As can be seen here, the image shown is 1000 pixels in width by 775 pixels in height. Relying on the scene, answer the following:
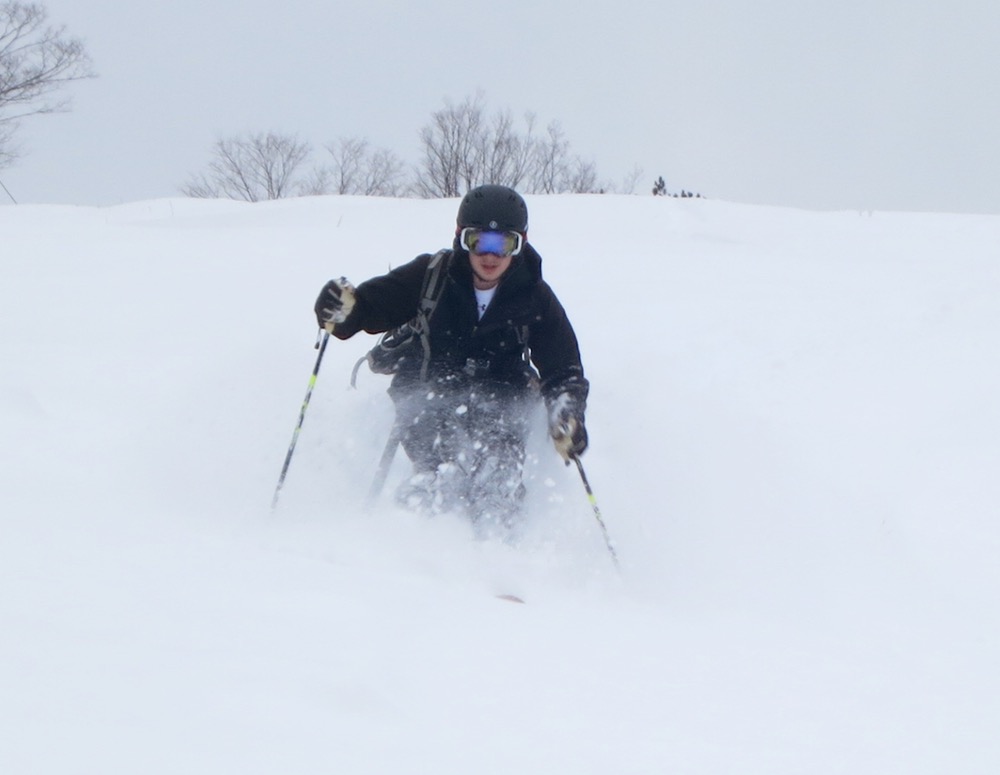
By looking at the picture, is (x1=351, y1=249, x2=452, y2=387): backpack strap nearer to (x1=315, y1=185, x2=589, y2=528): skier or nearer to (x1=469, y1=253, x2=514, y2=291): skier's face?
(x1=315, y1=185, x2=589, y2=528): skier

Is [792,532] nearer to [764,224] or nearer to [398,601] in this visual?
[398,601]

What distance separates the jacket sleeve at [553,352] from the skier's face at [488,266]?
0.25 m

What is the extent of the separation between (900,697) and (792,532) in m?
1.75

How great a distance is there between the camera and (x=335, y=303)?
4660 millimetres

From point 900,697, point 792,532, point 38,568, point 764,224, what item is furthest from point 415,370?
point 764,224

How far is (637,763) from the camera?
7.00 feet

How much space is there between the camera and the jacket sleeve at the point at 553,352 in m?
4.64

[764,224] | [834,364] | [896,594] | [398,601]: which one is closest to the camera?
[398,601]

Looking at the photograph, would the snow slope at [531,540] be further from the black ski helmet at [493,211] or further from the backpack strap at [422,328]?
the black ski helmet at [493,211]

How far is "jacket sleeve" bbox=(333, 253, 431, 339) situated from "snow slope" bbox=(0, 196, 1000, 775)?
0.88 m

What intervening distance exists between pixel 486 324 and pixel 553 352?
370 mm

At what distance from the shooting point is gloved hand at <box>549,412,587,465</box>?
14.4 feet

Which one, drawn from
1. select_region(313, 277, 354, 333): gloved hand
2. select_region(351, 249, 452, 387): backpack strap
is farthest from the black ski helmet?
select_region(313, 277, 354, 333): gloved hand

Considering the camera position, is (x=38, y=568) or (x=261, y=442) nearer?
(x=38, y=568)
